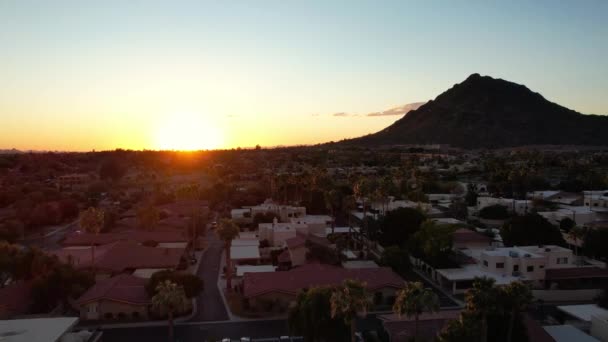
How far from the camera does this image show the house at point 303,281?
3709cm

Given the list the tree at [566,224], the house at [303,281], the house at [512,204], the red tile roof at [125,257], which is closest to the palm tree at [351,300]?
the house at [303,281]

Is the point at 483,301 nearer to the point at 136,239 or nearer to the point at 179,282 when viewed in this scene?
the point at 179,282

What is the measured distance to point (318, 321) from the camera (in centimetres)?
2786

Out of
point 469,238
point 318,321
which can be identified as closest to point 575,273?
point 469,238

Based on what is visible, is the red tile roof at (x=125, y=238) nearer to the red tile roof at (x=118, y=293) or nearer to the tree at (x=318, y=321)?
the red tile roof at (x=118, y=293)

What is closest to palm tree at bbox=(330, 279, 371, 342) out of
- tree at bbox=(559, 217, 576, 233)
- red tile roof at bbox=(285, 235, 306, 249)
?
red tile roof at bbox=(285, 235, 306, 249)

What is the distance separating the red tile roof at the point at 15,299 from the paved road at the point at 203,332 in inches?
254

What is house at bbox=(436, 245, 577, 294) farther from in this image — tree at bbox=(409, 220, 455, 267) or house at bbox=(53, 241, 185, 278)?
house at bbox=(53, 241, 185, 278)

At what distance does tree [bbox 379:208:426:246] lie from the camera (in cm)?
5225

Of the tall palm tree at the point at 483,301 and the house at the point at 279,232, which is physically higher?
the tall palm tree at the point at 483,301

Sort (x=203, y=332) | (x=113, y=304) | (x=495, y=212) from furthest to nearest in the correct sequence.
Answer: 1. (x=495, y=212)
2. (x=113, y=304)
3. (x=203, y=332)

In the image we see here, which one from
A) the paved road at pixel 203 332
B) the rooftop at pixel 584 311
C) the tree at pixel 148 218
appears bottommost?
the paved road at pixel 203 332

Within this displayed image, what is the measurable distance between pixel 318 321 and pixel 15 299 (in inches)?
861

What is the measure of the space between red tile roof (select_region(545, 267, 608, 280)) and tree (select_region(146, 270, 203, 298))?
27631 mm
